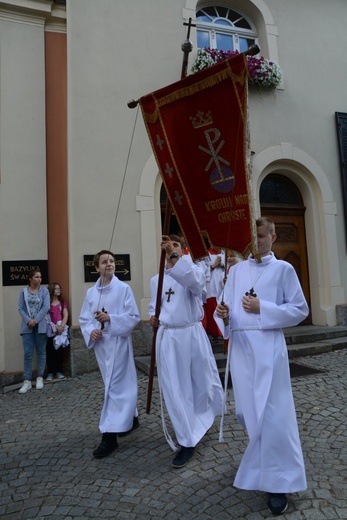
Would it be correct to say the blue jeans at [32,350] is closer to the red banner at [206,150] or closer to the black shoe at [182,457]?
the black shoe at [182,457]

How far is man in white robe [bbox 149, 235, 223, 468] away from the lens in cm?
373

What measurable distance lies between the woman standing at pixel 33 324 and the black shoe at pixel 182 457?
3.78 m

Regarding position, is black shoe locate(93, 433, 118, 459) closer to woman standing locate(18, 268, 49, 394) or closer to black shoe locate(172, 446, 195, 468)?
black shoe locate(172, 446, 195, 468)

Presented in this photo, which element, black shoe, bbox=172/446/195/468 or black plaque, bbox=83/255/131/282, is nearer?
black shoe, bbox=172/446/195/468

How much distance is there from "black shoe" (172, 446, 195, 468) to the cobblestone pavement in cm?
5

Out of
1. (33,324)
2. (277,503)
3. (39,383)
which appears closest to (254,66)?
(33,324)

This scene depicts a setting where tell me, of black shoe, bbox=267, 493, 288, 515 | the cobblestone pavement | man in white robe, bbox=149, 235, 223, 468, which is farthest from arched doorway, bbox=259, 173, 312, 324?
black shoe, bbox=267, 493, 288, 515

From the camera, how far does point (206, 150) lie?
3529mm

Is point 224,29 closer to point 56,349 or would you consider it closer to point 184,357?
point 56,349

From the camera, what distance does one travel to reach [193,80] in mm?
3479

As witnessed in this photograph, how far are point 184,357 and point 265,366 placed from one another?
1141mm

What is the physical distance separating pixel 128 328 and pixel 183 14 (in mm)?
7087

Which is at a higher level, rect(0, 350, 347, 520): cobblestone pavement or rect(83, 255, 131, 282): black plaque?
rect(83, 255, 131, 282): black plaque

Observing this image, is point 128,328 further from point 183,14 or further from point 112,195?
point 183,14
